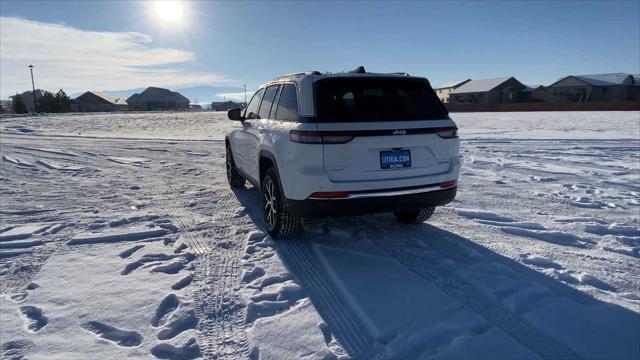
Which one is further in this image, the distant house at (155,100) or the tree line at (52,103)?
the distant house at (155,100)

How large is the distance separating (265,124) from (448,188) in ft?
7.47

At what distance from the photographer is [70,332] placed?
274cm

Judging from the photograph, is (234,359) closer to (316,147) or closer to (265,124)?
(316,147)

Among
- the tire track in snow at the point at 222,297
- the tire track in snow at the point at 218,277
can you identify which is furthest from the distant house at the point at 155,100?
the tire track in snow at the point at 222,297

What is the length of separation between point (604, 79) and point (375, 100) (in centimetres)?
7063

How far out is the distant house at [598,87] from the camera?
56.9 m

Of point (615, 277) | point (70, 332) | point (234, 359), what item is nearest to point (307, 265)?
point (234, 359)

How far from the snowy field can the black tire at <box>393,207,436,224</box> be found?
0.33 ft

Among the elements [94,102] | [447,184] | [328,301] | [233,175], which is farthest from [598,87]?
[94,102]

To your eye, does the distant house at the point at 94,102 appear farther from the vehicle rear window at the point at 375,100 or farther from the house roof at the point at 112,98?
the vehicle rear window at the point at 375,100

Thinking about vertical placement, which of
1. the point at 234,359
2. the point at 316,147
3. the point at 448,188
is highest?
the point at 316,147

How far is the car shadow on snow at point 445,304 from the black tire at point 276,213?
0.51ft

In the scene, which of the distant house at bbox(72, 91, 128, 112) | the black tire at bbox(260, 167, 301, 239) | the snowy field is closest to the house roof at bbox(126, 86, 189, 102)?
the distant house at bbox(72, 91, 128, 112)

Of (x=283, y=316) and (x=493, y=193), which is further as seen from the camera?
(x=493, y=193)
